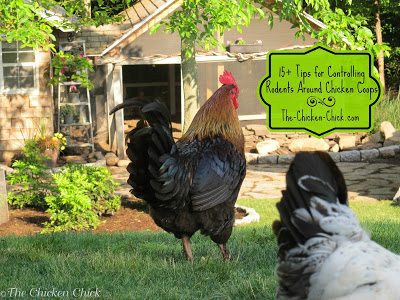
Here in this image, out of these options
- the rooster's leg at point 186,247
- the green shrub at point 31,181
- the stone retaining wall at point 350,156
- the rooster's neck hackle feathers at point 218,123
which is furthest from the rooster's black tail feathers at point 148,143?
the stone retaining wall at point 350,156

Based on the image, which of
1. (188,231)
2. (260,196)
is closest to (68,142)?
(260,196)

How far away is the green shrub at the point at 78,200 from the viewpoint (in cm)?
948

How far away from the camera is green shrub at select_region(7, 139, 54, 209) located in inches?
415

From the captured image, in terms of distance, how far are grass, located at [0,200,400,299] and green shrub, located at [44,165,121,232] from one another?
71.8 inches

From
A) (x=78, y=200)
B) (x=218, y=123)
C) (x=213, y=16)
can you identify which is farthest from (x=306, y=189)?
(x=78, y=200)

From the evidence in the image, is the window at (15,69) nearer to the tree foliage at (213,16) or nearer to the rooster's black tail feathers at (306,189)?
the tree foliage at (213,16)

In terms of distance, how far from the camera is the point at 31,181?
1059 cm

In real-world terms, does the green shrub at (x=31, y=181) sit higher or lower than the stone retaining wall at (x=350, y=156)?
higher

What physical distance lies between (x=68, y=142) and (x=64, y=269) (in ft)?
37.8

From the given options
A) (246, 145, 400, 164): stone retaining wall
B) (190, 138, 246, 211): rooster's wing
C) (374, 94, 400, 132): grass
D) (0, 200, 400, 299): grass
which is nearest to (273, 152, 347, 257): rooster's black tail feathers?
(0, 200, 400, 299): grass

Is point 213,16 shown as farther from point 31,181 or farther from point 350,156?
point 350,156

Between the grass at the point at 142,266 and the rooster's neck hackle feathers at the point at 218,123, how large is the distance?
1.09 meters

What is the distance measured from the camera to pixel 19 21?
8234 millimetres

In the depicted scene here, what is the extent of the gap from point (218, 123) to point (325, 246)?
10.8 feet
